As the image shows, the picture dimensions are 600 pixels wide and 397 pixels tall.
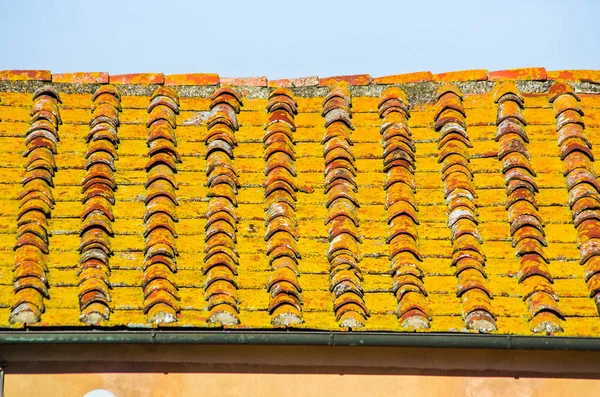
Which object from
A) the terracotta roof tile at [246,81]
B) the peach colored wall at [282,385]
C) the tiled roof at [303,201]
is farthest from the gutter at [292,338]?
the terracotta roof tile at [246,81]

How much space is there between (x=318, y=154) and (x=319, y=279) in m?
1.69

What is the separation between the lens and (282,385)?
8.46 m

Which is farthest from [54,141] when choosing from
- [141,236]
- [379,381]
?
[379,381]

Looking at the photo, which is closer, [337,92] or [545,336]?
[545,336]

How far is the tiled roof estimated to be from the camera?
8.61 metres

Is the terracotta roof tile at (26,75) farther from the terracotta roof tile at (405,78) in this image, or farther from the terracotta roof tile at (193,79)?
the terracotta roof tile at (405,78)

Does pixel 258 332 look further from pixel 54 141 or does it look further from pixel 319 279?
pixel 54 141

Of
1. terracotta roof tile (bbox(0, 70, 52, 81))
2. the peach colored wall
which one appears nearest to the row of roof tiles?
terracotta roof tile (bbox(0, 70, 52, 81))

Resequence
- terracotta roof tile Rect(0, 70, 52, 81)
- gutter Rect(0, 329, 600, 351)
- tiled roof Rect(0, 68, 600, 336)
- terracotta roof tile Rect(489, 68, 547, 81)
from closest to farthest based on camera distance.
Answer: gutter Rect(0, 329, 600, 351)
tiled roof Rect(0, 68, 600, 336)
terracotta roof tile Rect(489, 68, 547, 81)
terracotta roof tile Rect(0, 70, 52, 81)

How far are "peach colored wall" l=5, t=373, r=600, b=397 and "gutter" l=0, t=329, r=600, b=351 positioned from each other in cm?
30

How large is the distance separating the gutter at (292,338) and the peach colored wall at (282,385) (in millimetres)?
302

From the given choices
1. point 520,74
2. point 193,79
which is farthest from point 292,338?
point 520,74

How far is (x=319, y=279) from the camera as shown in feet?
29.2

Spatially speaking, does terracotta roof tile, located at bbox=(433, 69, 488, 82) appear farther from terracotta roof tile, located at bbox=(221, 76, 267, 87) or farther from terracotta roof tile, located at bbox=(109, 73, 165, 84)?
terracotta roof tile, located at bbox=(109, 73, 165, 84)
